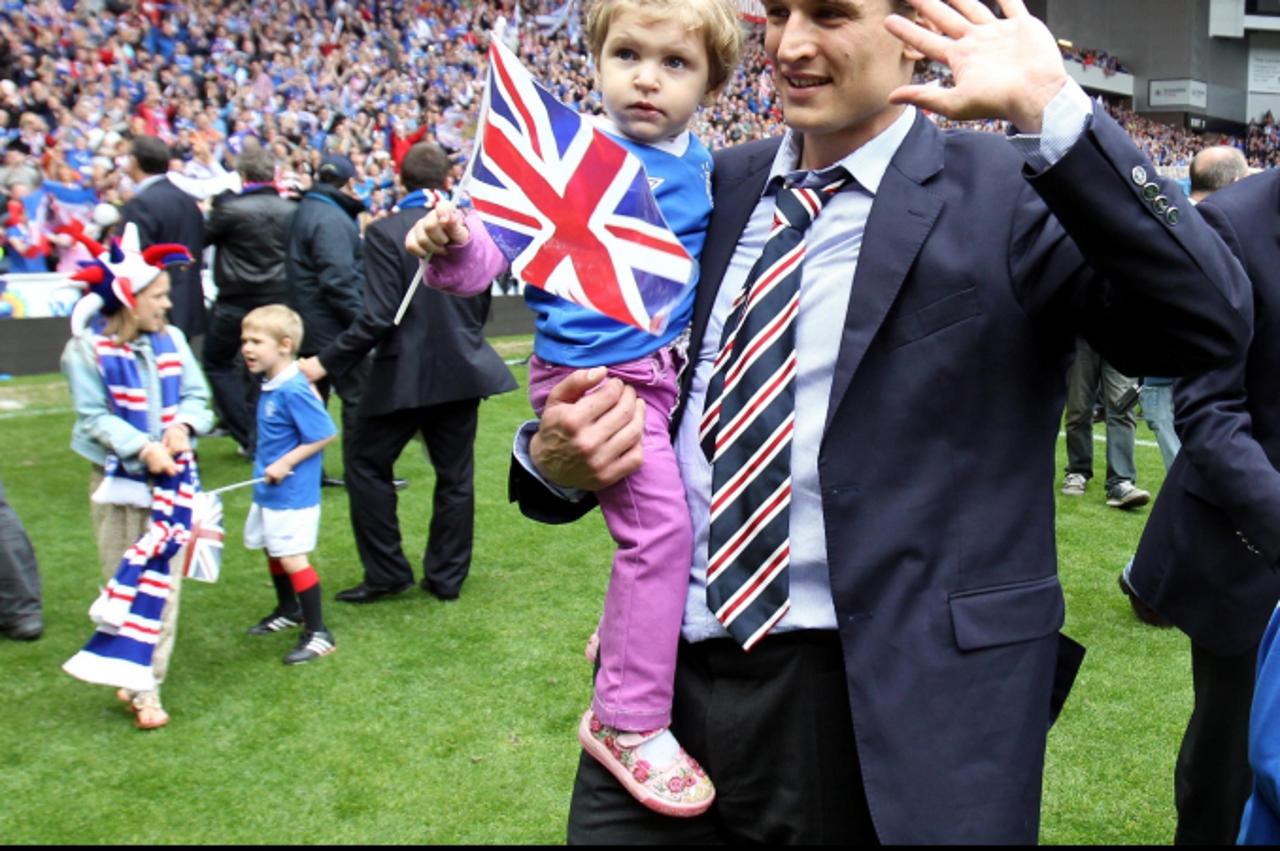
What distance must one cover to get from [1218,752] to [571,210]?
2.22m

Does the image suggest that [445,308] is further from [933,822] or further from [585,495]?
[933,822]

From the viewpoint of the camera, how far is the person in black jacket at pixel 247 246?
878 cm

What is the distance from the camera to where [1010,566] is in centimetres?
185

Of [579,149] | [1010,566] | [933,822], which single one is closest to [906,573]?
[1010,566]

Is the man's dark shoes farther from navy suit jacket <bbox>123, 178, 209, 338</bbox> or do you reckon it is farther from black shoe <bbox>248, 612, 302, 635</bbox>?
navy suit jacket <bbox>123, 178, 209, 338</bbox>

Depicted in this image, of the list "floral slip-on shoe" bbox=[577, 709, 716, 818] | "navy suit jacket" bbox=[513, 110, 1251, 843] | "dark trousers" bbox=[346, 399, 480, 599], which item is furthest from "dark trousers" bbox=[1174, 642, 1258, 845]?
"dark trousers" bbox=[346, 399, 480, 599]

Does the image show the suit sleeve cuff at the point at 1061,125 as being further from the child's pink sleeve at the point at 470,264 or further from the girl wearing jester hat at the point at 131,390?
the girl wearing jester hat at the point at 131,390

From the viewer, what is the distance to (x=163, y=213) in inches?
344

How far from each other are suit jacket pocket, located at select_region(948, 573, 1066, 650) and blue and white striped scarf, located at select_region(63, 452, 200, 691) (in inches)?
144

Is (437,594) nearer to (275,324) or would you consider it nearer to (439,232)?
(275,324)

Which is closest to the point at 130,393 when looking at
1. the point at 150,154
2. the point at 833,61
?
the point at 833,61

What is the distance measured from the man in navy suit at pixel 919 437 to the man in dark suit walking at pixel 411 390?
4223 millimetres

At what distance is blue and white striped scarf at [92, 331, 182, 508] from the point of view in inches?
191

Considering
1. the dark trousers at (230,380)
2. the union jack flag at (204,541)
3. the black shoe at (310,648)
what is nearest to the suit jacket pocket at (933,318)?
the union jack flag at (204,541)
